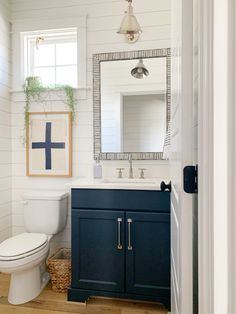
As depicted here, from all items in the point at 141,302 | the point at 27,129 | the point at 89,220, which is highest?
the point at 27,129

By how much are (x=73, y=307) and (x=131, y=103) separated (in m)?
1.74

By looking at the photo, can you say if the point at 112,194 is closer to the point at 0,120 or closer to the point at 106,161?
the point at 106,161

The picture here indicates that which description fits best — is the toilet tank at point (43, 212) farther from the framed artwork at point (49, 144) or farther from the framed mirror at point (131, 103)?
the framed mirror at point (131, 103)

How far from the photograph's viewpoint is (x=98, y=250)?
192 cm

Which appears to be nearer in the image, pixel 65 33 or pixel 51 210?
pixel 51 210

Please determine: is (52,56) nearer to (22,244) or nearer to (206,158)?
(22,244)

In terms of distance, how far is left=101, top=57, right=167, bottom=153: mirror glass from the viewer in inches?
92.5

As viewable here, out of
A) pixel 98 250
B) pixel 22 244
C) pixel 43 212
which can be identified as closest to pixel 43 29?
pixel 43 212

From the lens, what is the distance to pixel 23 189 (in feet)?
A: 8.59

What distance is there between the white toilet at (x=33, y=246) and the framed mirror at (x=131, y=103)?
63 cm

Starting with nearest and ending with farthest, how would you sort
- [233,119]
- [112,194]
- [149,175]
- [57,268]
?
[233,119] → [112,194] → [57,268] → [149,175]

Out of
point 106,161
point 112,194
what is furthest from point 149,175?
point 112,194

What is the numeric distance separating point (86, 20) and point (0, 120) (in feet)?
4.11

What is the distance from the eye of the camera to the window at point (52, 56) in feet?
8.55
